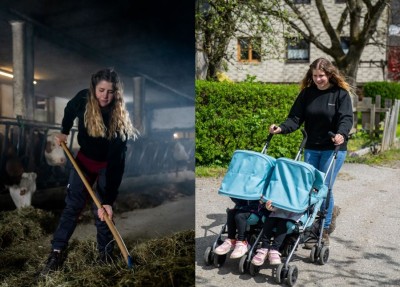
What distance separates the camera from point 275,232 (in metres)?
4.51

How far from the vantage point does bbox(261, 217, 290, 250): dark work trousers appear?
4.45 metres

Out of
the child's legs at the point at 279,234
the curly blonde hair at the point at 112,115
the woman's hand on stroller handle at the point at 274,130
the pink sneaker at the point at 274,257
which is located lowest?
the pink sneaker at the point at 274,257

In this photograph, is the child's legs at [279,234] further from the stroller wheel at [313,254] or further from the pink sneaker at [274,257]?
the stroller wheel at [313,254]

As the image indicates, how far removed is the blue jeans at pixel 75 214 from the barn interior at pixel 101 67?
0.14 feet

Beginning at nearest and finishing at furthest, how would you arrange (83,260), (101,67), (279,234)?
(101,67) → (83,260) → (279,234)

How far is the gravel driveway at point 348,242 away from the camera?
445 cm

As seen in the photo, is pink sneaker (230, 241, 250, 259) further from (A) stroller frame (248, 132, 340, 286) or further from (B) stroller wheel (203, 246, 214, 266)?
(B) stroller wheel (203, 246, 214, 266)

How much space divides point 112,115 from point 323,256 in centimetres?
285

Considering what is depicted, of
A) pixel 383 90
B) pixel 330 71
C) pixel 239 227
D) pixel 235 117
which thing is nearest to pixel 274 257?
pixel 239 227

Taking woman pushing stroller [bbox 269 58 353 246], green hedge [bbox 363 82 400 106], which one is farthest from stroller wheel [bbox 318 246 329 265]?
green hedge [bbox 363 82 400 106]

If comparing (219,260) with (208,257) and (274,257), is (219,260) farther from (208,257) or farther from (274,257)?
(274,257)

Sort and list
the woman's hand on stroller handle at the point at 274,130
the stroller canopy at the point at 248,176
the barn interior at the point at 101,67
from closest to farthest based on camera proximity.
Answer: the barn interior at the point at 101,67, the stroller canopy at the point at 248,176, the woman's hand on stroller handle at the point at 274,130

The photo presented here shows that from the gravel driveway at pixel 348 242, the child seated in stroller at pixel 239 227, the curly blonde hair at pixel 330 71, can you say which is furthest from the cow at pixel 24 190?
the curly blonde hair at pixel 330 71

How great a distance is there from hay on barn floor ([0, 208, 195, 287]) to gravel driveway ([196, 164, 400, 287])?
1.86 meters
